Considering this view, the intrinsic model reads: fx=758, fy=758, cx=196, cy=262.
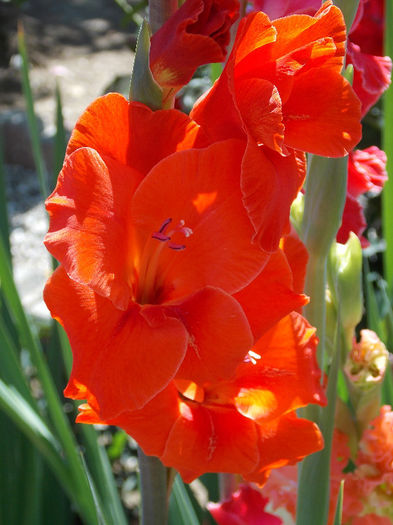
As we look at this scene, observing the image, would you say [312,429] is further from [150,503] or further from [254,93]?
[254,93]

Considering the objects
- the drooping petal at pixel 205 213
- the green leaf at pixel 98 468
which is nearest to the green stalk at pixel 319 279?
the drooping petal at pixel 205 213

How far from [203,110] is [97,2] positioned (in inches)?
203

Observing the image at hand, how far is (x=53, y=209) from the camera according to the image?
377mm

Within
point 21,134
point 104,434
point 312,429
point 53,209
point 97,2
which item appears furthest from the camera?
point 97,2

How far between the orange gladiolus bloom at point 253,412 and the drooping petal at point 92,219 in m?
0.10

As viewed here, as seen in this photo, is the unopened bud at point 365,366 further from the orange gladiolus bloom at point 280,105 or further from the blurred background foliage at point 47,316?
the orange gladiolus bloom at point 280,105

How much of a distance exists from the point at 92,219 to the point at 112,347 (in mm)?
67

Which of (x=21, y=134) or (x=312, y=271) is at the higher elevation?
(x=312, y=271)

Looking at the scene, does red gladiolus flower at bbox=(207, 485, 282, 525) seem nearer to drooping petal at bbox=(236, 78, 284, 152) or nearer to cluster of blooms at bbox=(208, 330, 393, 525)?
cluster of blooms at bbox=(208, 330, 393, 525)

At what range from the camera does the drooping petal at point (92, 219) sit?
14.9 inches

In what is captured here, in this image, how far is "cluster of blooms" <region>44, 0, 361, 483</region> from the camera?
380mm

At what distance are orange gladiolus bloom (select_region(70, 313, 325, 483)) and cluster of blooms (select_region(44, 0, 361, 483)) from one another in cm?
2

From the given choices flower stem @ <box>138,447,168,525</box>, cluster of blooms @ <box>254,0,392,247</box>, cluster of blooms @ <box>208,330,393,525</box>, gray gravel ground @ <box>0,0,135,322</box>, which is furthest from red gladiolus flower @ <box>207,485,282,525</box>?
gray gravel ground @ <box>0,0,135,322</box>

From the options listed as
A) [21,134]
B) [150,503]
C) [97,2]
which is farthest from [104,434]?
[97,2]
